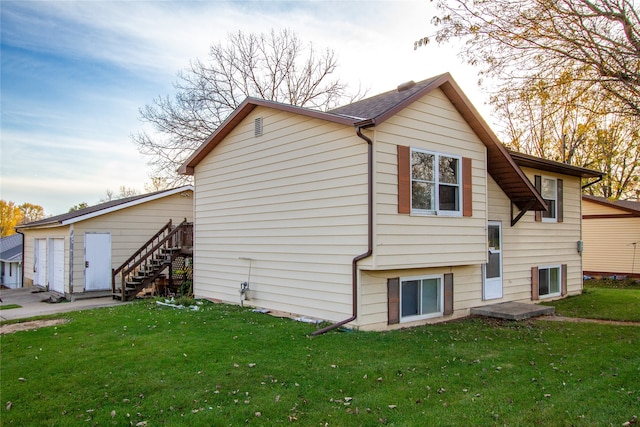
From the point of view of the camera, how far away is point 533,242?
12.3 m

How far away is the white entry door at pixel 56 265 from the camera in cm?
1501

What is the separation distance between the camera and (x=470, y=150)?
9.54m

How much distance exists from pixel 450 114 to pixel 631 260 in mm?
16135

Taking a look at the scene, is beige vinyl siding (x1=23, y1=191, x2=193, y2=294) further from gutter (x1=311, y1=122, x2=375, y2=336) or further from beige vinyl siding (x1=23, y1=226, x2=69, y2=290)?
gutter (x1=311, y1=122, x2=375, y2=336)

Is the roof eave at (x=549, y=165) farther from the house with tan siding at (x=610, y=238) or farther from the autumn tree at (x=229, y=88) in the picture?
the autumn tree at (x=229, y=88)

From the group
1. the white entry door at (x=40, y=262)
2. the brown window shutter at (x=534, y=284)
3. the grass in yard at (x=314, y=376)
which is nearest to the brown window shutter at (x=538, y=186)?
the brown window shutter at (x=534, y=284)

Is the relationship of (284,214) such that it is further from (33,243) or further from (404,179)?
(33,243)

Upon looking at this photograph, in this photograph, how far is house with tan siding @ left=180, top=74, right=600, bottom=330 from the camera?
8047 millimetres

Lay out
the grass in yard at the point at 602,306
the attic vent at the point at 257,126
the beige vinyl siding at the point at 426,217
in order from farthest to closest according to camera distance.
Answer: the attic vent at the point at 257,126, the grass in yard at the point at 602,306, the beige vinyl siding at the point at 426,217

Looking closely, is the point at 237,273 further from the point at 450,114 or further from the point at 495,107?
the point at 495,107

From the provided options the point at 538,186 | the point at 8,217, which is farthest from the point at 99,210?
the point at 8,217

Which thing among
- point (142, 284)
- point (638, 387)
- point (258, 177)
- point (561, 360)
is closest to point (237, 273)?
point (258, 177)

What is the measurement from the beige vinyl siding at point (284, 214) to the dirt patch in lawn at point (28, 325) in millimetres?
3811

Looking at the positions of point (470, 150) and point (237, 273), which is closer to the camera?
point (470, 150)
